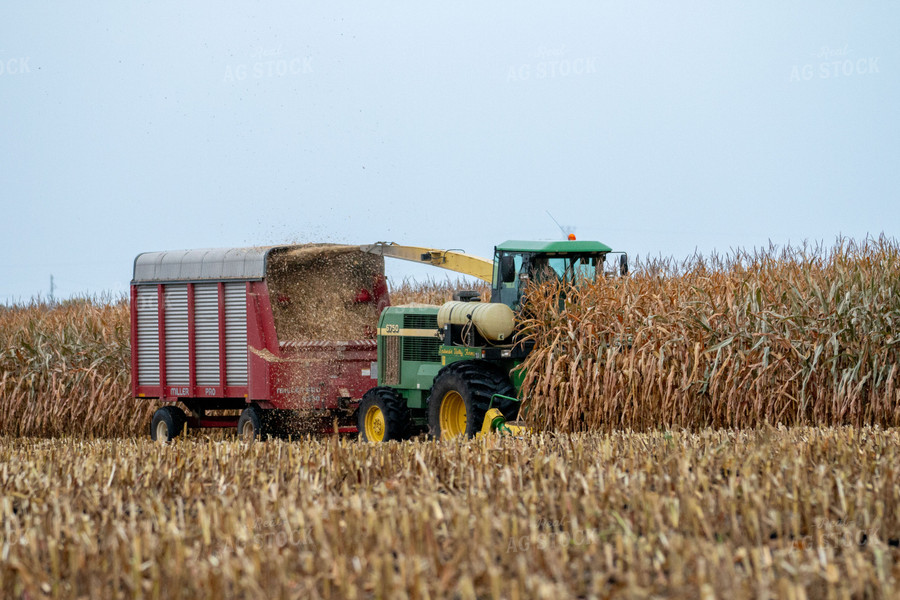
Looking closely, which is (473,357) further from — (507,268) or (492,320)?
(507,268)

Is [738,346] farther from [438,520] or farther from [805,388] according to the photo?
[438,520]

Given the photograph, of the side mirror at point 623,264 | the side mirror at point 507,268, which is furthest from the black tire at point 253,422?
the side mirror at point 623,264

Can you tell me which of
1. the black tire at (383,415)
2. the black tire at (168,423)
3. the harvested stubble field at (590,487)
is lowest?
the black tire at (168,423)

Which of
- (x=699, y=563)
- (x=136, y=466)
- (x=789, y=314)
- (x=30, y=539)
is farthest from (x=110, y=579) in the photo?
(x=789, y=314)

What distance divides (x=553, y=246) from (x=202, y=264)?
Answer: 185 inches

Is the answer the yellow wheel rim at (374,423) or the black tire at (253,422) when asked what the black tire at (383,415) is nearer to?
the yellow wheel rim at (374,423)

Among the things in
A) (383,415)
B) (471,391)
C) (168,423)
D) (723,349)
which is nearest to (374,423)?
(383,415)

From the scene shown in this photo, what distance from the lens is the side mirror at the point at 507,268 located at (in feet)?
35.2

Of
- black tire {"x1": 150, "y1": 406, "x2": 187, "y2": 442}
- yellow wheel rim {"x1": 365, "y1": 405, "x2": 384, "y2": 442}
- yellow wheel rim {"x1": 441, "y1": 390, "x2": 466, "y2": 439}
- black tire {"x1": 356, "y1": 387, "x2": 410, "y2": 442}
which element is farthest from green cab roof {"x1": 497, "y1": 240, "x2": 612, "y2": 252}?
black tire {"x1": 150, "y1": 406, "x2": 187, "y2": 442}

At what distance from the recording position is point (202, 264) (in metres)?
13.0

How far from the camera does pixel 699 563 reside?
3.09 metres

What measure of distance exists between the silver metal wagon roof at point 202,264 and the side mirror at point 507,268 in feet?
10.2

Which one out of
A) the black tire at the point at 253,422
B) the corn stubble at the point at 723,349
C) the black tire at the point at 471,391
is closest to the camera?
the corn stubble at the point at 723,349

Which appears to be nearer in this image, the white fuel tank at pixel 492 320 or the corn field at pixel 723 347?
the corn field at pixel 723 347
